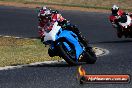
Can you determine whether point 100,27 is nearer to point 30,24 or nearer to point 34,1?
point 30,24

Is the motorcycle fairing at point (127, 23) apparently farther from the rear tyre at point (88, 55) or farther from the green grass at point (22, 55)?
the rear tyre at point (88, 55)

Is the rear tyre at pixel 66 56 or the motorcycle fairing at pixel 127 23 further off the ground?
the rear tyre at pixel 66 56

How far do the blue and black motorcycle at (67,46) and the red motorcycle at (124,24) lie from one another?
11097mm

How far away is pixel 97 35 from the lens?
101 feet

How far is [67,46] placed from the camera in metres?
15.6

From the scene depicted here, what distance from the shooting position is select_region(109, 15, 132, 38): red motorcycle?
88.2 feet

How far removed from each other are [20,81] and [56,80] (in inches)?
30.4

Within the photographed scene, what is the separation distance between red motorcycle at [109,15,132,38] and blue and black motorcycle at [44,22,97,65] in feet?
36.4

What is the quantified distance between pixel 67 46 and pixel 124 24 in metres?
11.7

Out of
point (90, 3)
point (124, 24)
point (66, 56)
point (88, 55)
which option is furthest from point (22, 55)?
point (90, 3)

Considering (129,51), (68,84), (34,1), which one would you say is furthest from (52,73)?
(34,1)

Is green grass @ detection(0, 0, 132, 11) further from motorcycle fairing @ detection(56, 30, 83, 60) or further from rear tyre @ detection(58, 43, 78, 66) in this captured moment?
rear tyre @ detection(58, 43, 78, 66)

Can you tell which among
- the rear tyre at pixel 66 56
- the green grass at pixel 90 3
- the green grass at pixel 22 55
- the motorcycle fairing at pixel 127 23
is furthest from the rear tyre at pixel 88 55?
the green grass at pixel 90 3

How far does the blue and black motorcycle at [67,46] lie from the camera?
15.5 meters
